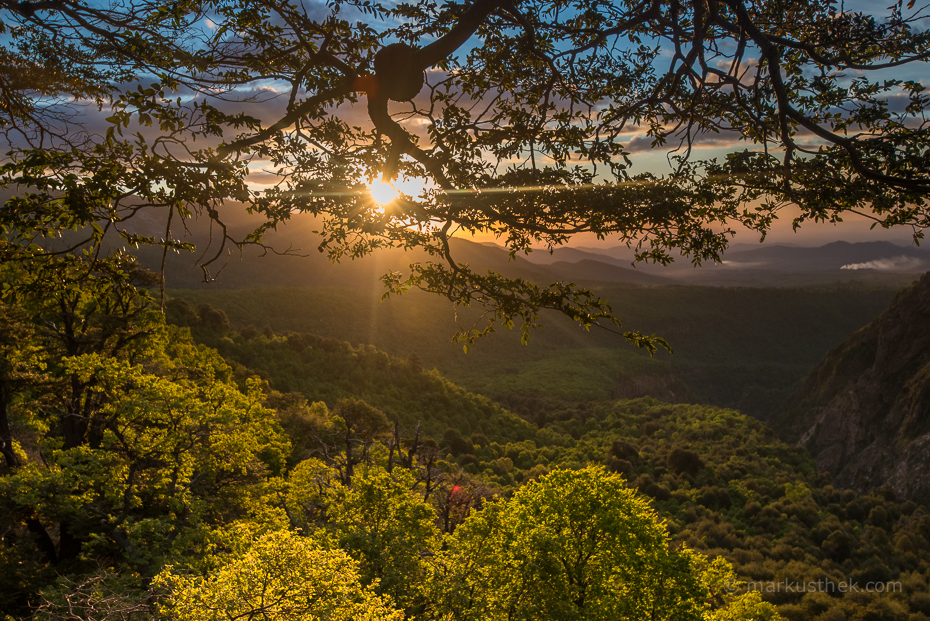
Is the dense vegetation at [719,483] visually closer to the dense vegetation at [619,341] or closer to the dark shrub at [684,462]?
the dark shrub at [684,462]

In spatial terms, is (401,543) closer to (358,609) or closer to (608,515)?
(358,609)

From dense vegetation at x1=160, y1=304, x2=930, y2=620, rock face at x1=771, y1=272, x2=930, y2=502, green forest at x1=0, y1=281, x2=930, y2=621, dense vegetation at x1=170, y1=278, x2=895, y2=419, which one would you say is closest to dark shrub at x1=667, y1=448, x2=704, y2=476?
dense vegetation at x1=160, y1=304, x2=930, y2=620

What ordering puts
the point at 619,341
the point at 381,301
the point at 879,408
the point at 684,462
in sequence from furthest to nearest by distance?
1. the point at 619,341
2. the point at 879,408
3. the point at 684,462
4. the point at 381,301

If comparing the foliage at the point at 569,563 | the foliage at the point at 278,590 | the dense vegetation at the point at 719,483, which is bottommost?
the dense vegetation at the point at 719,483

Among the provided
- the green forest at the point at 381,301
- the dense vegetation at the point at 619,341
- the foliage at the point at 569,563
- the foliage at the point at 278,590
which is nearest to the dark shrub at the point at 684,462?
the green forest at the point at 381,301

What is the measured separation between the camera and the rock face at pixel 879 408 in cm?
4962

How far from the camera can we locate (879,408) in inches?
A: 2295

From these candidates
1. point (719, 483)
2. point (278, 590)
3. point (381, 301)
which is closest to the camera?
point (278, 590)

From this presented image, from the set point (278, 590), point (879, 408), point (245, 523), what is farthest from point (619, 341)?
point (278, 590)

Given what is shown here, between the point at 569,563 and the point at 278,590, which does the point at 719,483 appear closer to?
the point at 569,563

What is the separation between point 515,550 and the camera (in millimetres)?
12602

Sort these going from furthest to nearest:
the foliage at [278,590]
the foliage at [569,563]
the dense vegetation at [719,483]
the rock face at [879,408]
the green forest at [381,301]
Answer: the rock face at [879,408], the dense vegetation at [719,483], the foliage at [569,563], the foliage at [278,590], the green forest at [381,301]

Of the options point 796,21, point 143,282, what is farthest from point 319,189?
point 143,282

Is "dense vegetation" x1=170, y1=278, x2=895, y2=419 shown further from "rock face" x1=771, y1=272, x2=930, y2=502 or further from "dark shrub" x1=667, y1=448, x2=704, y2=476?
"dark shrub" x1=667, y1=448, x2=704, y2=476
